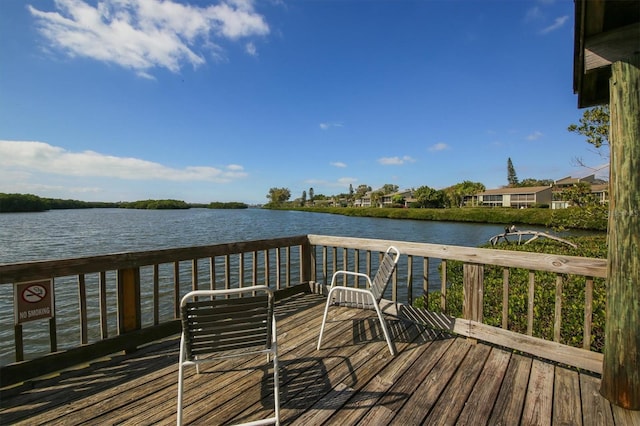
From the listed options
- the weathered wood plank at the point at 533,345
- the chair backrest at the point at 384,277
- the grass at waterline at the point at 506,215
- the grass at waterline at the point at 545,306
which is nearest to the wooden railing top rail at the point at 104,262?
the chair backrest at the point at 384,277

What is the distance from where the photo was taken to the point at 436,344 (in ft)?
8.04

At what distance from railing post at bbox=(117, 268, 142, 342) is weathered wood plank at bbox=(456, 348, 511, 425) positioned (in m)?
2.64

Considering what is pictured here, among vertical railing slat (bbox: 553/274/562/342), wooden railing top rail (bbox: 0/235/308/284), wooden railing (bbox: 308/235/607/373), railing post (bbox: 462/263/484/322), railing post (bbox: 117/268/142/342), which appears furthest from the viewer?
railing post (bbox: 462/263/484/322)

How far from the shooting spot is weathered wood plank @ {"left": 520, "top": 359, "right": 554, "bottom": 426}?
1.53m

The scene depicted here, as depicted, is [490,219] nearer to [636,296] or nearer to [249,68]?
[249,68]

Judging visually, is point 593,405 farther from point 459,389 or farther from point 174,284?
point 174,284

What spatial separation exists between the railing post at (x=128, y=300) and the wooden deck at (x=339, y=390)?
25cm

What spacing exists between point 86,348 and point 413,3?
7129mm

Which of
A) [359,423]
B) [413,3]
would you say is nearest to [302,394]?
[359,423]

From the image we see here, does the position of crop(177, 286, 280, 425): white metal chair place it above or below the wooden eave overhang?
below

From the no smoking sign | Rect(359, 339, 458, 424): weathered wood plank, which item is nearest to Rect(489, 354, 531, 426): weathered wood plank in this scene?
Rect(359, 339, 458, 424): weathered wood plank

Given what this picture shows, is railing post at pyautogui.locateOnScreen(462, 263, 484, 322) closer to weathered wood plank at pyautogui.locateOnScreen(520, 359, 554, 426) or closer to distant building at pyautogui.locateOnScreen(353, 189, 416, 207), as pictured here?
weathered wood plank at pyautogui.locateOnScreen(520, 359, 554, 426)

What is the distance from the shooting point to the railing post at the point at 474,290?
2.48m

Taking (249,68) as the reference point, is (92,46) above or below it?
below
